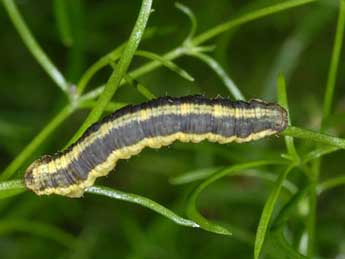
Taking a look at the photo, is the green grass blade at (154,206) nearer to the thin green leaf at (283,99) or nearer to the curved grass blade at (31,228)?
the thin green leaf at (283,99)

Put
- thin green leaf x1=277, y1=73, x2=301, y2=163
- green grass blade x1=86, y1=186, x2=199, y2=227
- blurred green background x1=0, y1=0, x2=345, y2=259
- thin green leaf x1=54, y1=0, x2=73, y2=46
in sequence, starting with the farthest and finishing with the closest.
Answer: blurred green background x1=0, y1=0, x2=345, y2=259, thin green leaf x1=54, y1=0, x2=73, y2=46, thin green leaf x1=277, y1=73, x2=301, y2=163, green grass blade x1=86, y1=186, x2=199, y2=227

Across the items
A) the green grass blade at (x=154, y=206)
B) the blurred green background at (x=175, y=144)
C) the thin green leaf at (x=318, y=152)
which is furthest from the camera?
the blurred green background at (x=175, y=144)

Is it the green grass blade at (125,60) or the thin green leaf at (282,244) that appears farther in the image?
the thin green leaf at (282,244)

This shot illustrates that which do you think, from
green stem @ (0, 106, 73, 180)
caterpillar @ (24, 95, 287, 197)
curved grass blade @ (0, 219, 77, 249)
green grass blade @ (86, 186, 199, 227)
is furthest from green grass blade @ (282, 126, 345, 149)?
curved grass blade @ (0, 219, 77, 249)

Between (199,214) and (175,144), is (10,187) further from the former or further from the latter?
(175,144)

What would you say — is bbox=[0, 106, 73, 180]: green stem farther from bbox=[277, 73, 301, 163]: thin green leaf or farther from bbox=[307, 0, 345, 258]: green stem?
bbox=[307, 0, 345, 258]: green stem

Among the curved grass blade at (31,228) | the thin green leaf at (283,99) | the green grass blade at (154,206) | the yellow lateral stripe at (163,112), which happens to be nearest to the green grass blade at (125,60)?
the yellow lateral stripe at (163,112)

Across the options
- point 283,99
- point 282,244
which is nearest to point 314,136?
point 283,99
